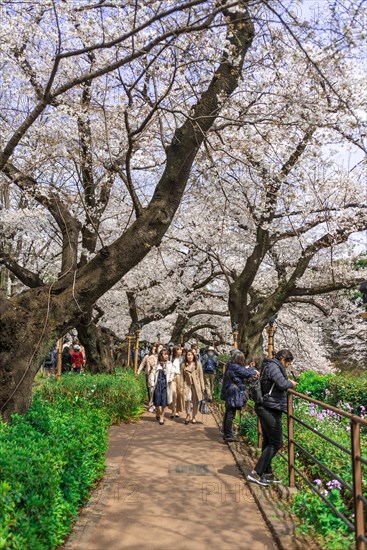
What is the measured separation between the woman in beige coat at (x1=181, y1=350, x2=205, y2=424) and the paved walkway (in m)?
2.64

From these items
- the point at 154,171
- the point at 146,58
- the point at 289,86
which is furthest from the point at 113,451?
the point at 154,171

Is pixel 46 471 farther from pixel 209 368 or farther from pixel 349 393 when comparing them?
pixel 209 368

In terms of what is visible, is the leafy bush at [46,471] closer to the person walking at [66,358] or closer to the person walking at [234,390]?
the person walking at [234,390]

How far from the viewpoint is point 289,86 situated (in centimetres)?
1042

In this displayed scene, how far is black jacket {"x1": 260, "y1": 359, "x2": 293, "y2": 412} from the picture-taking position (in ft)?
20.4

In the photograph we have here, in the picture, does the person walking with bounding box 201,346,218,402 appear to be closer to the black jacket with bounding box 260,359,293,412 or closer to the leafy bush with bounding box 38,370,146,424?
the leafy bush with bounding box 38,370,146,424

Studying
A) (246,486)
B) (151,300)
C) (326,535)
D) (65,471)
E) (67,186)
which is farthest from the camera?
(151,300)

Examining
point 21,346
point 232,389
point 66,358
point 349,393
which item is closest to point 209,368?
point 349,393

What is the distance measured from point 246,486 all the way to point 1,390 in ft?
10.6

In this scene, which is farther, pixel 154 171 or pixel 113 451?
pixel 154 171

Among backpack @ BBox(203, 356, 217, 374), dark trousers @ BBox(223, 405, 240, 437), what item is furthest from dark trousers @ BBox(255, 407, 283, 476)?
backpack @ BBox(203, 356, 217, 374)

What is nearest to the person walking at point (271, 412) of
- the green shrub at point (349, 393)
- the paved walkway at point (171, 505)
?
the paved walkway at point (171, 505)

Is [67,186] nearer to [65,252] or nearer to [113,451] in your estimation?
[65,252]

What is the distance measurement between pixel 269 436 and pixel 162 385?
5220mm
